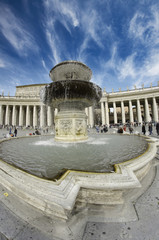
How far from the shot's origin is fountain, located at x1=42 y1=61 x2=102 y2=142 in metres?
5.53

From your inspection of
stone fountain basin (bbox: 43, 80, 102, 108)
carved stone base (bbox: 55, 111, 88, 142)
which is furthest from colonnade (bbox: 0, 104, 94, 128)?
stone fountain basin (bbox: 43, 80, 102, 108)

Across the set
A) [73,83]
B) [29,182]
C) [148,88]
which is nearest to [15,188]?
[29,182]

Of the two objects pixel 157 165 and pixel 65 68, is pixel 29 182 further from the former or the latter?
pixel 65 68

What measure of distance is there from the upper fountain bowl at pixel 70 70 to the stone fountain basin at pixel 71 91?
186 centimetres

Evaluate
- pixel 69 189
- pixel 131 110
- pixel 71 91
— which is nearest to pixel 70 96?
pixel 71 91

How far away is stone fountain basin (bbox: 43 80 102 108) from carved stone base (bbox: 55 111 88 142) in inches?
38.8

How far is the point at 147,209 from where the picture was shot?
1545mm

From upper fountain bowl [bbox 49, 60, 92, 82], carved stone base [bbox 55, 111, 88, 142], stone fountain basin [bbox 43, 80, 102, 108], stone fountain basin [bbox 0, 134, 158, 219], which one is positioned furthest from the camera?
upper fountain bowl [bbox 49, 60, 92, 82]

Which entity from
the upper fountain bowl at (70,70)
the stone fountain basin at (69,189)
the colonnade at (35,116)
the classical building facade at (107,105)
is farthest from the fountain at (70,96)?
the colonnade at (35,116)

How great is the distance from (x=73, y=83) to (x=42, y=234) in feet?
17.0

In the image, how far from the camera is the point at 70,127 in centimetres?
625

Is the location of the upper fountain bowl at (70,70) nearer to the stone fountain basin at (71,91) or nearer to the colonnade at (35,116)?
the stone fountain basin at (71,91)

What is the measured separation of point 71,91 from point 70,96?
417 mm

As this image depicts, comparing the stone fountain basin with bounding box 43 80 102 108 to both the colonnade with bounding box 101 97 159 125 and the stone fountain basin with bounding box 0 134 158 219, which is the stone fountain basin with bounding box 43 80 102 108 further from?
the colonnade with bounding box 101 97 159 125
